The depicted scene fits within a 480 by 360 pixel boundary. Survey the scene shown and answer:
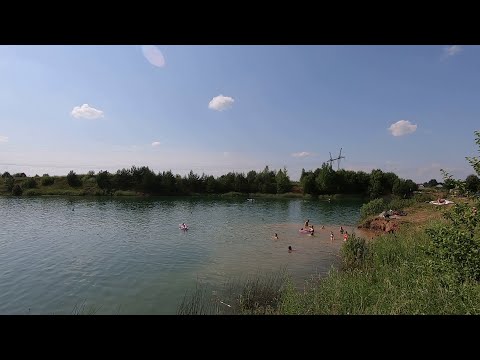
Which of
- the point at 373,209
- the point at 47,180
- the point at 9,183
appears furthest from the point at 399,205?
the point at 9,183

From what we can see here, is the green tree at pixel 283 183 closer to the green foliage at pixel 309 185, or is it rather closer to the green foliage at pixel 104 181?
the green foliage at pixel 309 185

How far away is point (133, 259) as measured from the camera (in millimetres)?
20438

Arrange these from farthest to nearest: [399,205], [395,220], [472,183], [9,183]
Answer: [9,183] → [399,205] → [395,220] → [472,183]

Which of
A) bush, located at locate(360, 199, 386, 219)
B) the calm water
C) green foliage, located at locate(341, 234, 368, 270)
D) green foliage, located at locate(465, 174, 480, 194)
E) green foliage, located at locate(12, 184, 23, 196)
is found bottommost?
the calm water

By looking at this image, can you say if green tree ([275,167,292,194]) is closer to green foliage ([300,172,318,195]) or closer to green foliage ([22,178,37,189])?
green foliage ([300,172,318,195])

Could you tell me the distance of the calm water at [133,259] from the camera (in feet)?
45.1

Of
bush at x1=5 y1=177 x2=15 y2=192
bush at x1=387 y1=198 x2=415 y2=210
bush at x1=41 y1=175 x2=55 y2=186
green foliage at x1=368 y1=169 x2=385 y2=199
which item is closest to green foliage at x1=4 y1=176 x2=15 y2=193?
bush at x1=5 y1=177 x2=15 y2=192

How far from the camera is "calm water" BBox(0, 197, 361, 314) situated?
13750 millimetres

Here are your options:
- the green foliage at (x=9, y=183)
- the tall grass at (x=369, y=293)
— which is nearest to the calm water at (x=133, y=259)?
the tall grass at (x=369, y=293)

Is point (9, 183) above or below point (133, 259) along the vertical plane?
above

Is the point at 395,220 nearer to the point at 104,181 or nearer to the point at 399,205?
the point at 399,205
